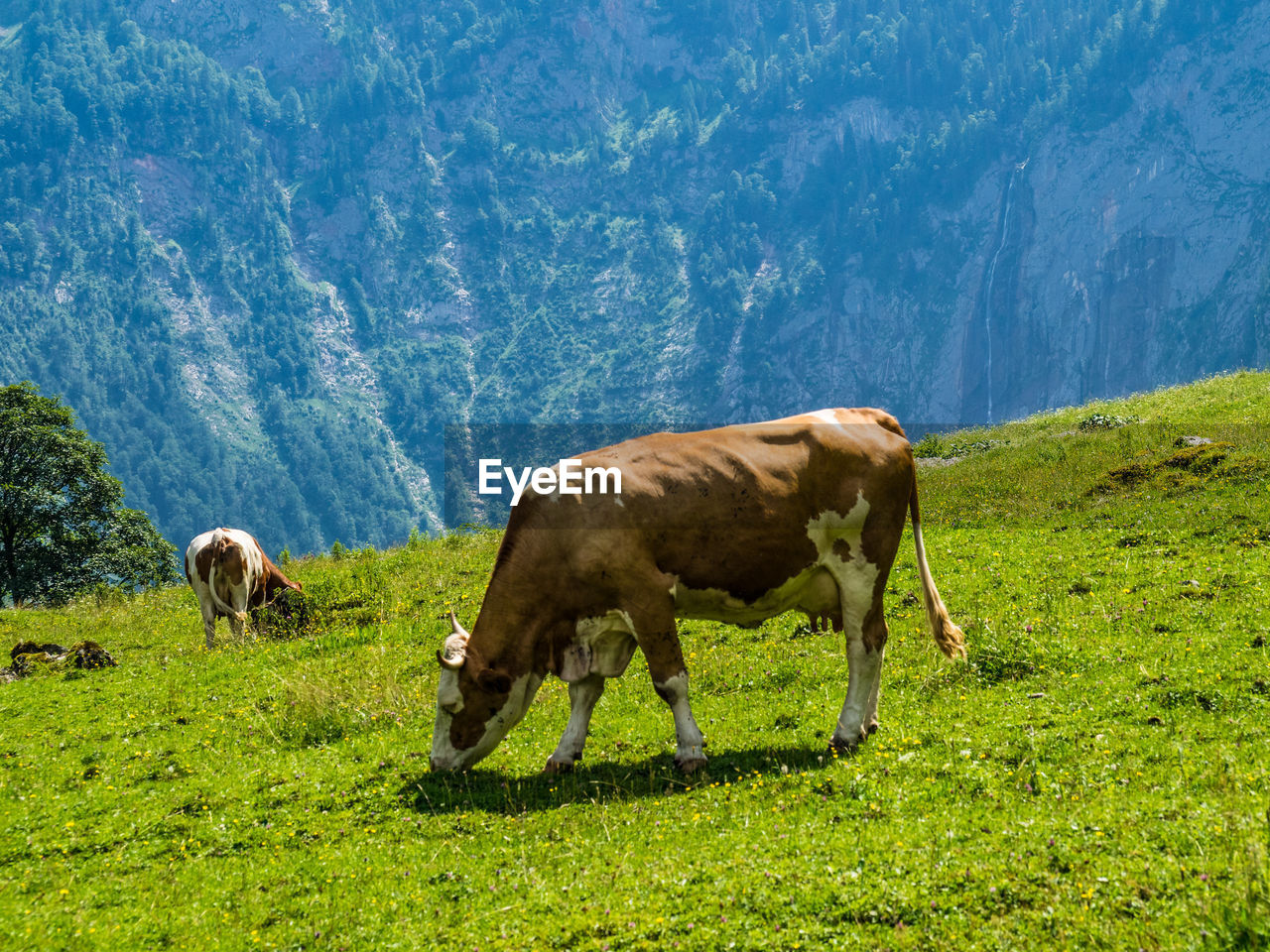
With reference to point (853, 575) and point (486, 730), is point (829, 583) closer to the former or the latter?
point (853, 575)

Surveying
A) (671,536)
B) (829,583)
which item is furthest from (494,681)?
(829,583)

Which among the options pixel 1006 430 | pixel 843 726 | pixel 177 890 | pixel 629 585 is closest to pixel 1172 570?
pixel 843 726

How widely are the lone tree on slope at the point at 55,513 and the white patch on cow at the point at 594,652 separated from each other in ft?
117

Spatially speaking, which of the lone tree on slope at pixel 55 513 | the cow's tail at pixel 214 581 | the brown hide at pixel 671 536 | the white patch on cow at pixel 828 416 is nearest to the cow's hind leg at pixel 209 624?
the cow's tail at pixel 214 581

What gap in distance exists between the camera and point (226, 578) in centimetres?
2292

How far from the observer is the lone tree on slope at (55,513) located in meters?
41.8

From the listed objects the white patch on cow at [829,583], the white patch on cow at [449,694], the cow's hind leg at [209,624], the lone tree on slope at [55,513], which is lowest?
the lone tree on slope at [55,513]

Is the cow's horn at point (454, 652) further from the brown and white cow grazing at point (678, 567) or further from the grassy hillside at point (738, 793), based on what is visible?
the grassy hillside at point (738, 793)

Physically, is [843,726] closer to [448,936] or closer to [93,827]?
[448,936]

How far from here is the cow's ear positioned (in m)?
11.2

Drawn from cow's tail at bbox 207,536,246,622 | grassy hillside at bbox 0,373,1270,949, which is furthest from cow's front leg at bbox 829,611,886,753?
cow's tail at bbox 207,536,246,622

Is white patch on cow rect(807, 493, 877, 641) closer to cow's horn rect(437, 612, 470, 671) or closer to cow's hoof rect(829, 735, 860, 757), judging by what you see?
cow's hoof rect(829, 735, 860, 757)

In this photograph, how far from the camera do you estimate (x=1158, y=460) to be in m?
23.2

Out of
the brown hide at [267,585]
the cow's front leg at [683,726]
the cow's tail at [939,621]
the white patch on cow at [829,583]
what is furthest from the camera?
the brown hide at [267,585]
